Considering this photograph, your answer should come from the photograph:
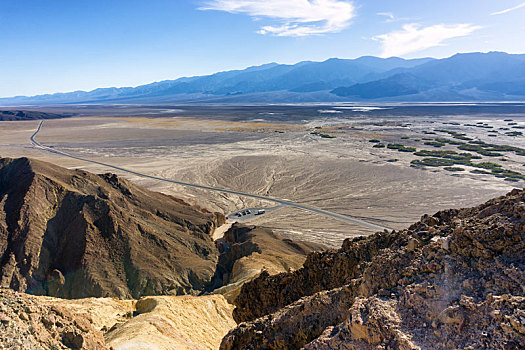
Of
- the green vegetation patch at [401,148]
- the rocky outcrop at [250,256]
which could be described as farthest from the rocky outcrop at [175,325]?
the green vegetation patch at [401,148]

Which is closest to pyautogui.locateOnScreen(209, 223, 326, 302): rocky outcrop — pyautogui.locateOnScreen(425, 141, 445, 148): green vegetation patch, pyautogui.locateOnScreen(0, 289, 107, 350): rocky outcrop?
pyautogui.locateOnScreen(0, 289, 107, 350): rocky outcrop

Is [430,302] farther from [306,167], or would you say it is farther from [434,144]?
[434,144]

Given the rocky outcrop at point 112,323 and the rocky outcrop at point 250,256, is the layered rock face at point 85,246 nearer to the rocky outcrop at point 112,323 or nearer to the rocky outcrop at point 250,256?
the rocky outcrop at point 250,256

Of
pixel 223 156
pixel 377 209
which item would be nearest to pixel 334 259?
pixel 377 209

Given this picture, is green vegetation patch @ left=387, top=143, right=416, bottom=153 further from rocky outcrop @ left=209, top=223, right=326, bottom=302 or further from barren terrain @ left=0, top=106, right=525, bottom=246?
rocky outcrop @ left=209, top=223, right=326, bottom=302

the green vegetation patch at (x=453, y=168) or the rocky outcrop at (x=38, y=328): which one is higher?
the rocky outcrop at (x=38, y=328)

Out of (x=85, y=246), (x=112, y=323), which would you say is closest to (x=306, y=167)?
(x=85, y=246)
